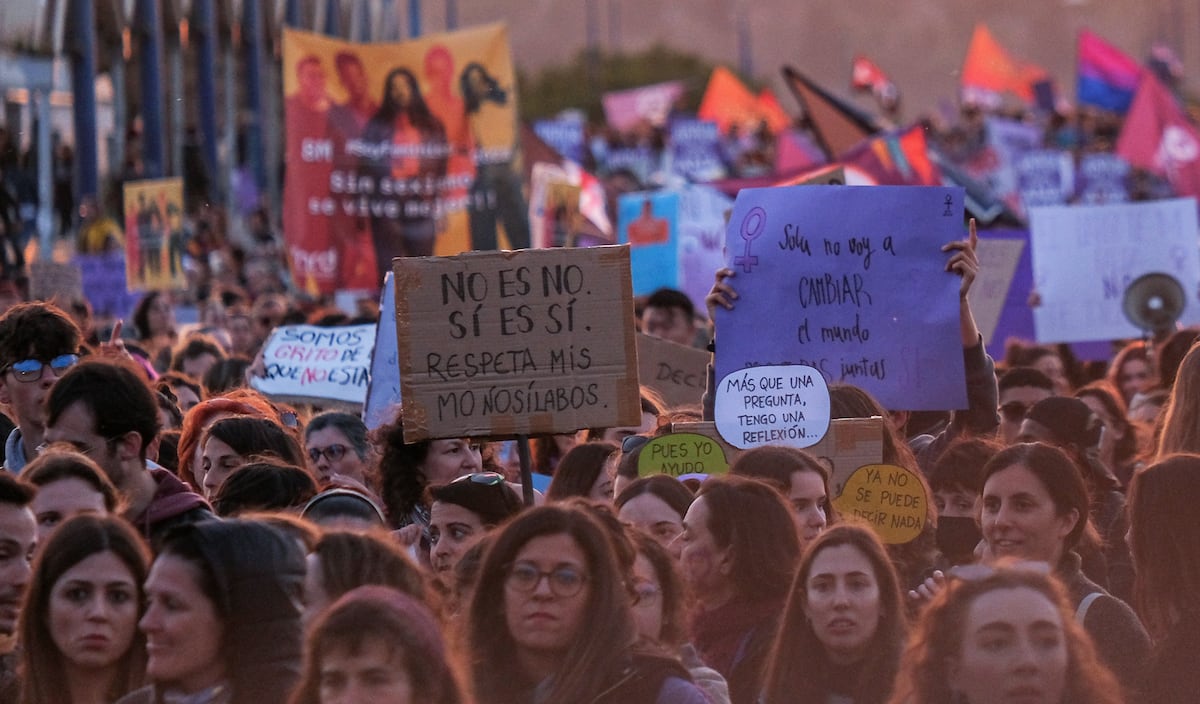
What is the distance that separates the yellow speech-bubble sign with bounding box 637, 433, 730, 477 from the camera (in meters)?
5.42

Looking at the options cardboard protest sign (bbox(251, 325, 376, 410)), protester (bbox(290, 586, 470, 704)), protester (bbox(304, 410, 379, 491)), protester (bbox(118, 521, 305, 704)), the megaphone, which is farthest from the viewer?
the megaphone

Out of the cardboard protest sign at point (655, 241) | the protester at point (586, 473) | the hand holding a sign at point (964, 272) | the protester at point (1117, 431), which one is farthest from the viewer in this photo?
the cardboard protest sign at point (655, 241)

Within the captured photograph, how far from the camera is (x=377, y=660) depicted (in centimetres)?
313

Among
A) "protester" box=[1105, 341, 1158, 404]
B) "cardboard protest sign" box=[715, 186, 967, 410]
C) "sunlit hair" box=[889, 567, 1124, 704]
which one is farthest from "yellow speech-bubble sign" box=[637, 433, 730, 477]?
"protester" box=[1105, 341, 1158, 404]

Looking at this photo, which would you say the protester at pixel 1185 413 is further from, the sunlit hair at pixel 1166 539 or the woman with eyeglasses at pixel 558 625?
the woman with eyeglasses at pixel 558 625

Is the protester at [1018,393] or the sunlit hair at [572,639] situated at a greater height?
the protester at [1018,393]

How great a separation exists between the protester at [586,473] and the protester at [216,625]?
209 cm

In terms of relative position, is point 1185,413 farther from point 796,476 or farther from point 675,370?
point 675,370

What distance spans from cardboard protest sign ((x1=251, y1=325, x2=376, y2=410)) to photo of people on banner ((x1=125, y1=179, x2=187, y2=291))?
639 cm

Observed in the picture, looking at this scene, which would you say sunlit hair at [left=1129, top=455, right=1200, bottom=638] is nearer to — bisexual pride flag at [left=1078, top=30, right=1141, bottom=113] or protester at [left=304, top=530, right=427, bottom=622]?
protester at [left=304, top=530, right=427, bottom=622]

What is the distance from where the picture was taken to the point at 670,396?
8008 mm

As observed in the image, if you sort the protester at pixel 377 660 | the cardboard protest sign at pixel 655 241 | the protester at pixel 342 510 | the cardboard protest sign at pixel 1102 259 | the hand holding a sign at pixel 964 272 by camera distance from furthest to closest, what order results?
the cardboard protest sign at pixel 655 241, the cardboard protest sign at pixel 1102 259, the hand holding a sign at pixel 964 272, the protester at pixel 342 510, the protester at pixel 377 660

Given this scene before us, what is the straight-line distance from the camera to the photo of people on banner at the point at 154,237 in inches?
591

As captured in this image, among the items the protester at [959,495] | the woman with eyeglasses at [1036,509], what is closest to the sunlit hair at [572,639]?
the woman with eyeglasses at [1036,509]
